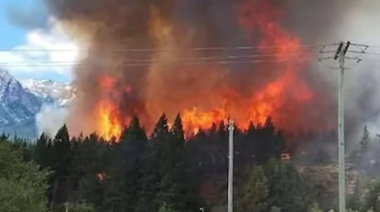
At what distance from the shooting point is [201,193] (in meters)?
82.8

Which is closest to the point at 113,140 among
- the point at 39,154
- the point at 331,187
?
Result: the point at 39,154

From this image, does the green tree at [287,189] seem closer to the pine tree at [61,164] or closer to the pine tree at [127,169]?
the pine tree at [127,169]

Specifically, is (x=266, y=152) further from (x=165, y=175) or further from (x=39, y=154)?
(x=39, y=154)

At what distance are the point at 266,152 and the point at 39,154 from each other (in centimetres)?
3507

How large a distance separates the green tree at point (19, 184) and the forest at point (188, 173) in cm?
3362

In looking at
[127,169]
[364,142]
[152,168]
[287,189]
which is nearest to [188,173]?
[152,168]

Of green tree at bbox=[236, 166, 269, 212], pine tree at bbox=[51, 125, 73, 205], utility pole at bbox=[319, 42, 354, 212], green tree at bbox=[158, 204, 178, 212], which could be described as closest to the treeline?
pine tree at bbox=[51, 125, 73, 205]

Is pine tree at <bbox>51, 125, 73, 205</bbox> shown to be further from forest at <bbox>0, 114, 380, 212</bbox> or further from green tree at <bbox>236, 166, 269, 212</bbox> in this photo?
green tree at <bbox>236, 166, 269, 212</bbox>

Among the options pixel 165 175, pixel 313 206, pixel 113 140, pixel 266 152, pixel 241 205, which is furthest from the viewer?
pixel 113 140

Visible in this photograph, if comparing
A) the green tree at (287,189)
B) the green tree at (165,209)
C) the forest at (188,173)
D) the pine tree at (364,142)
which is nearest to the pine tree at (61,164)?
the forest at (188,173)

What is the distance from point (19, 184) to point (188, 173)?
188ft

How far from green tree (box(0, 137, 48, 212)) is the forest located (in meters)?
33.6

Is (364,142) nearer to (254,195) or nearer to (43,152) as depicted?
(254,195)

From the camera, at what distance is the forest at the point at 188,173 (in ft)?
243
